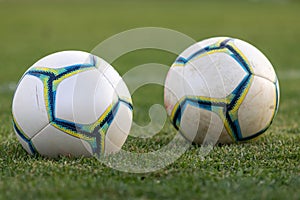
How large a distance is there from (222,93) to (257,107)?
330mm

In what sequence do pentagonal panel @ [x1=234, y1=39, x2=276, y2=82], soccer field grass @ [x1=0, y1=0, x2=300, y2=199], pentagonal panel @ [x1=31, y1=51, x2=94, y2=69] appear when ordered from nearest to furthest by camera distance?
1. soccer field grass @ [x1=0, y1=0, x2=300, y2=199]
2. pentagonal panel @ [x1=31, y1=51, x2=94, y2=69]
3. pentagonal panel @ [x1=234, y1=39, x2=276, y2=82]

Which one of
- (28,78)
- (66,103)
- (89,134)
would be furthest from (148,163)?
(28,78)

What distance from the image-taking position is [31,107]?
13.1 feet

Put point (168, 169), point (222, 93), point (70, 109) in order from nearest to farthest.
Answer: point (168, 169)
point (70, 109)
point (222, 93)

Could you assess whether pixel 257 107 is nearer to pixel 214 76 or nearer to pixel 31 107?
pixel 214 76

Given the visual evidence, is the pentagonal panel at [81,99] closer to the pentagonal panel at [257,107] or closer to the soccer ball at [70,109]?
the soccer ball at [70,109]

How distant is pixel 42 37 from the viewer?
15719 mm

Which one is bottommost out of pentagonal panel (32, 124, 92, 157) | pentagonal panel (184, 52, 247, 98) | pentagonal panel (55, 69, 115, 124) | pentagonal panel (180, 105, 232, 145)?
pentagonal panel (32, 124, 92, 157)

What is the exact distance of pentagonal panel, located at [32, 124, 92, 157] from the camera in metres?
3.95

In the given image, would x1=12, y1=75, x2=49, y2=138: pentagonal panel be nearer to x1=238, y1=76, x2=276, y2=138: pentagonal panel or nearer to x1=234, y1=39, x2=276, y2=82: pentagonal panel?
x1=238, y1=76, x2=276, y2=138: pentagonal panel

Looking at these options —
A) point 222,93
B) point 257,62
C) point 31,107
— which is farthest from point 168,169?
point 257,62

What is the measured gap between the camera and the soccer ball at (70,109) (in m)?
3.94

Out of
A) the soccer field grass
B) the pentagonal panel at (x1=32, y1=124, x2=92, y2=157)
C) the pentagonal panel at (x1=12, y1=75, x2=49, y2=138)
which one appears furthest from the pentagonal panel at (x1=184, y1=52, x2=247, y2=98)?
the pentagonal panel at (x1=12, y1=75, x2=49, y2=138)

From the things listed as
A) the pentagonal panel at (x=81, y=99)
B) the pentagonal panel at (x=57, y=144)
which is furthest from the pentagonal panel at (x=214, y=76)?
the pentagonal panel at (x=57, y=144)
